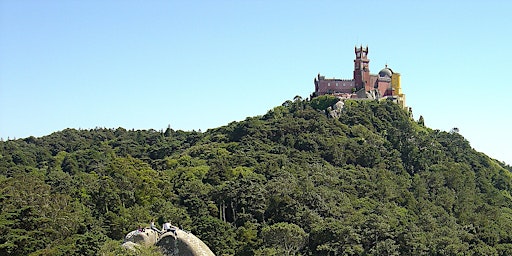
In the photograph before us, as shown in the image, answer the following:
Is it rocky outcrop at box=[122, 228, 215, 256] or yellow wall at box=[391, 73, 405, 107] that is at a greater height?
yellow wall at box=[391, 73, 405, 107]

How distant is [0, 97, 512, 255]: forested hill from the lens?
39.1 meters

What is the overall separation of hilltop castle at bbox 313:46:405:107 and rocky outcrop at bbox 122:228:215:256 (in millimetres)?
59254

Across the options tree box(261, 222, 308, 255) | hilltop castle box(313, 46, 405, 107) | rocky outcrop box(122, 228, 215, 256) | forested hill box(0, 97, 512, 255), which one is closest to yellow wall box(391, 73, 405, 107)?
hilltop castle box(313, 46, 405, 107)

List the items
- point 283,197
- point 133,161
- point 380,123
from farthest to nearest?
1. point 380,123
2. point 133,161
3. point 283,197

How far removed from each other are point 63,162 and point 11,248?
5492cm

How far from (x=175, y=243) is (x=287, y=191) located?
25594 millimetres

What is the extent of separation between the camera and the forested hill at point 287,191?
1539 inches

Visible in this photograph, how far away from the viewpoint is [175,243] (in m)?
22.3

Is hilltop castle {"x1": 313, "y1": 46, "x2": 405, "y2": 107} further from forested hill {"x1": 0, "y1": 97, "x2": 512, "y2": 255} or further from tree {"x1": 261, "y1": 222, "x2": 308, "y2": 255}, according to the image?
tree {"x1": 261, "y1": 222, "x2": 308, "y2": 255}

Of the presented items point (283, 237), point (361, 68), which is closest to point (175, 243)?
point (283, 237)

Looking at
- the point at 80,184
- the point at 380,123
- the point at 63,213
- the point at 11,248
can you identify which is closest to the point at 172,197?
the point at 80,184

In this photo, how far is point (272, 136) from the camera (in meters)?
71.9

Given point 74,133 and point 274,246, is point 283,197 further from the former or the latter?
point 74,133

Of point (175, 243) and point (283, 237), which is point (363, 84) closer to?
point (283, 237)
